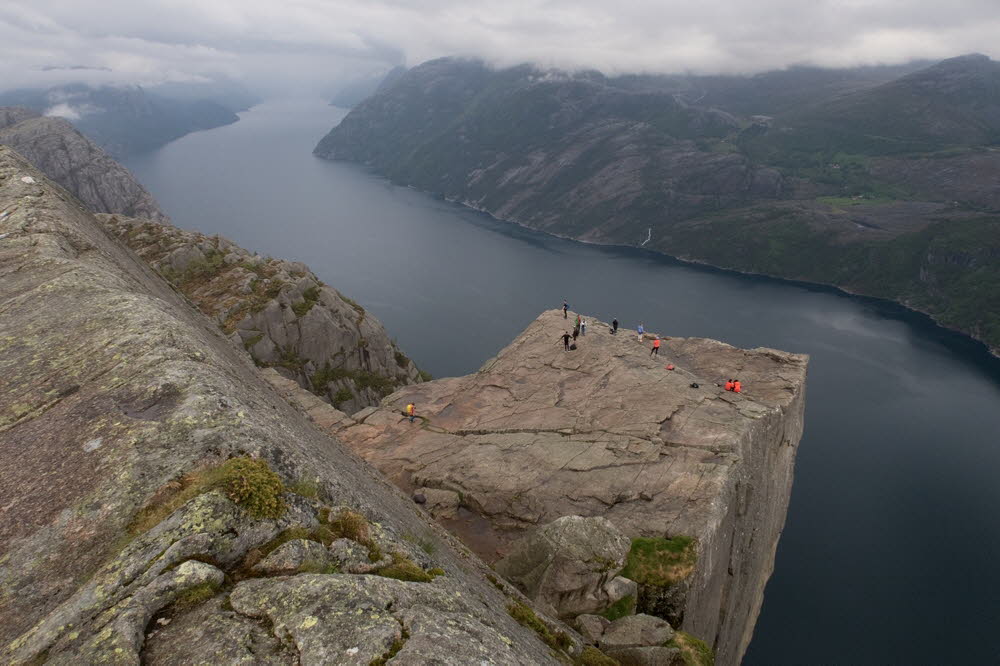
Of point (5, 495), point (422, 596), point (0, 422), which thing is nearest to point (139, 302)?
point (0, 422)

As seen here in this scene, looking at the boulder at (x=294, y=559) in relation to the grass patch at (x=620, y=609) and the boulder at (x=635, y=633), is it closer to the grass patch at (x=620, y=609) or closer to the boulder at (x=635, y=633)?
the boulder at (x=635, y=633)

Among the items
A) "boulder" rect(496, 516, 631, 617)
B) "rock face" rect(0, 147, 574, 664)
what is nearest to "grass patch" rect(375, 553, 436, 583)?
"rock face" rect(0, 147, 574, 664)

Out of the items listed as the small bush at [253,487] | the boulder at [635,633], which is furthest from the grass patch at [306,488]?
the boulder at [635,633]

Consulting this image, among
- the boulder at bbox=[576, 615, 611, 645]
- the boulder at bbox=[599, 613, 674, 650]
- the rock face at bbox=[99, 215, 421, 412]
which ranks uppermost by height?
the boulder at bbox=[599, 613, 674, 650]

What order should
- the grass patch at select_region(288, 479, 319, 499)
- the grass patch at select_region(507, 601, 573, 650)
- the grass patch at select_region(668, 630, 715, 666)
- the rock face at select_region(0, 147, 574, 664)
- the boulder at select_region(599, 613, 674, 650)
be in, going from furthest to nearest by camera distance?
the boulder at select_region(599, 613, 674, 650) < the grass patch at select_region(668, 630, 715, 666) < the grass patch at select_region(507, 601, 573, 650) < the grass patch at select_region(288, 479, 319, 499) < the rock face at select_region(0, 147, 574, 664)

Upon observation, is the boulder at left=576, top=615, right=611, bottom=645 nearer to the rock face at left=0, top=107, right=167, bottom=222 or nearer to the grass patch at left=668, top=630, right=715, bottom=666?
the grass patch at left=668, top=630, right=715, bottom=666

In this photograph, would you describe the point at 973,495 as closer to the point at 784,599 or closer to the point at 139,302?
the point at 784,599
